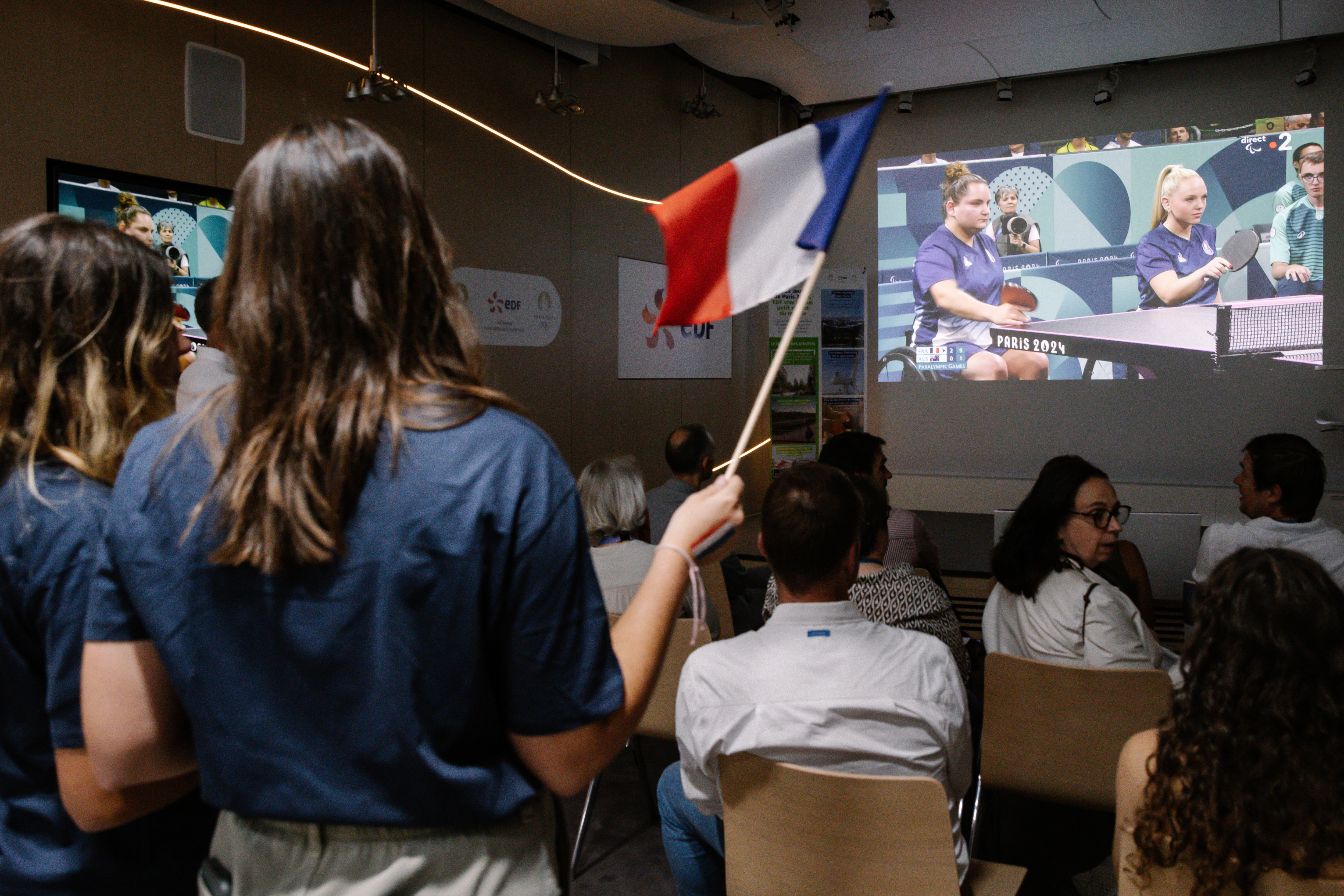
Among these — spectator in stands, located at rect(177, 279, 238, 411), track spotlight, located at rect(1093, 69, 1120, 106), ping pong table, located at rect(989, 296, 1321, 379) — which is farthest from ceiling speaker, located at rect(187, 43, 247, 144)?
track spotlight, located at rect(1093, 69, 1120, 106)

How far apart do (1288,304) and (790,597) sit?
6339mm

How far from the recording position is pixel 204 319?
8.88ft

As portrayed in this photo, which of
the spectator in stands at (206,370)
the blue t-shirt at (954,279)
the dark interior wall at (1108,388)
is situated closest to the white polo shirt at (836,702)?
the spectator in stands at (206,370)

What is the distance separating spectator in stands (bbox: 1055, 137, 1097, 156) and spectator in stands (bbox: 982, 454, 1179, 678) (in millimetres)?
5191

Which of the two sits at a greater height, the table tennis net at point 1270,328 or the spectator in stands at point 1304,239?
the spectator in stands at point 1304,239

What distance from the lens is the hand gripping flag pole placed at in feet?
3.88

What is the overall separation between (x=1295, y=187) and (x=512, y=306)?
5370 mm

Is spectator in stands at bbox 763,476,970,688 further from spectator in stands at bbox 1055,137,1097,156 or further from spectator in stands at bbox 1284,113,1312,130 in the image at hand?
spectator in stands at bbox 1284,113,1312,130

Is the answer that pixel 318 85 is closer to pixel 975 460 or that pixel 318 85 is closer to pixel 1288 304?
pixel 975 460

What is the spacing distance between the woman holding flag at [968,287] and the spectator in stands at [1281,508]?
4.26 m

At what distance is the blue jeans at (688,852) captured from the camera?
1.96 m

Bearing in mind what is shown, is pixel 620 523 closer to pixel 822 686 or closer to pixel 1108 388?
pixel 822 686

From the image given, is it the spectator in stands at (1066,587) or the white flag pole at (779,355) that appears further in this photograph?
the spectator in stands at (1066,587)

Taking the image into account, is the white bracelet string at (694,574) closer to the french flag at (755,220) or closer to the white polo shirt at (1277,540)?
the french flag at (755,220)
